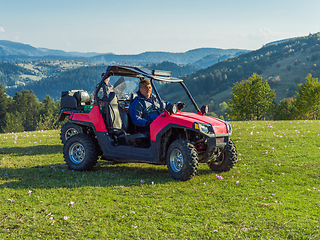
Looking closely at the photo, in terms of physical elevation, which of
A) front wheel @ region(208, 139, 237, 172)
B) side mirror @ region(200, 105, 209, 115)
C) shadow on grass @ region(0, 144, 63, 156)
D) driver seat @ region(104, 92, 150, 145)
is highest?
side mirror @ region(200, 105, 209, 115)

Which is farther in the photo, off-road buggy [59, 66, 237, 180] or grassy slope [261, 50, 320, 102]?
grassy slope [261, 50, 320, 102]

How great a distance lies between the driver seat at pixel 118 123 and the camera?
785cm

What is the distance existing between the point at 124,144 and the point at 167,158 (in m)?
1.57

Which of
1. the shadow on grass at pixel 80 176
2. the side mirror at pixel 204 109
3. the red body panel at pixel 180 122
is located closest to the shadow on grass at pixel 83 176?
the shadow on grass at pixel 80 176

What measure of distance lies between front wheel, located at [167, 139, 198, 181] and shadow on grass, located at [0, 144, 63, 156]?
21.5ft

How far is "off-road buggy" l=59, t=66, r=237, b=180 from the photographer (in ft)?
22.2

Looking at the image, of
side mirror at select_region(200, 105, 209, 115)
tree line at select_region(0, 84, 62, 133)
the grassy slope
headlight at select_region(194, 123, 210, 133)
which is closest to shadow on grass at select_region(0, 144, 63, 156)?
side mirror at select_region(200, 105, 209, 115)

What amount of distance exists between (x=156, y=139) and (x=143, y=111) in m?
1.20

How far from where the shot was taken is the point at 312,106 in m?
52.9

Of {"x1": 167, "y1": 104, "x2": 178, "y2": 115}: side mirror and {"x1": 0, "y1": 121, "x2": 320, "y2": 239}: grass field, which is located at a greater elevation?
{"x1": 167, "y1": 104, "x2": 178, "y2": 115}: side mirror

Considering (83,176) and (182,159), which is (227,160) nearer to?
(182,159)

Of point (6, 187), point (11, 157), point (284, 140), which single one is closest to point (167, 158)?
point (6, 187)

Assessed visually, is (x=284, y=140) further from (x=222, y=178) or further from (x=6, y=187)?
(x=6, y=187)

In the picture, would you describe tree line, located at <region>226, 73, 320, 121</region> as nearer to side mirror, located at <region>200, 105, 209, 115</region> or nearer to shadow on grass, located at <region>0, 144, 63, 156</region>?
shadow on grass, located at <region>0, 144, 63, 156</region>
